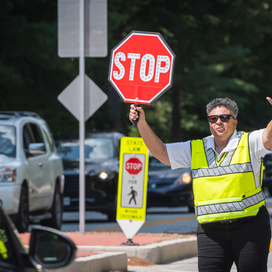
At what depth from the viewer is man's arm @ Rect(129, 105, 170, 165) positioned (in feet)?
16.6

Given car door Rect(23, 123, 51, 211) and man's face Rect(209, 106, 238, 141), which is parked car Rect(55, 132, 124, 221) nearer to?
car door Rect(23, 123, 51, 211)

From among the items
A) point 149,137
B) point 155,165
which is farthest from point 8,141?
point 155,165

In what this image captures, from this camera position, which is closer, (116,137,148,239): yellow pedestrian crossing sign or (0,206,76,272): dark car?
(0,206,76,272): dark car

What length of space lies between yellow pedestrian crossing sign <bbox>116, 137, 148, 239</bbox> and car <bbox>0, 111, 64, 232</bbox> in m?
1.68

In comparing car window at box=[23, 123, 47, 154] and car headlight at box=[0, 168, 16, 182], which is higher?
car window at box=[23, 123, 47, 154]

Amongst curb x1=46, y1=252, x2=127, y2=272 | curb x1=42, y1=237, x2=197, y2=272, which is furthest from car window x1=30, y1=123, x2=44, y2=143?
curb x1=46, y1=252, x2=127, y2=272

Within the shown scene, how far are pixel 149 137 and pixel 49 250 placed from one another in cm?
216

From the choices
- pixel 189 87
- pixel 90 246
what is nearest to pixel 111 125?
pixel 189 87

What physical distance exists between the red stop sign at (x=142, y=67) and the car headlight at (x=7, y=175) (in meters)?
4.08

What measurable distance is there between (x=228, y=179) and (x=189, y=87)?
34.2 meters

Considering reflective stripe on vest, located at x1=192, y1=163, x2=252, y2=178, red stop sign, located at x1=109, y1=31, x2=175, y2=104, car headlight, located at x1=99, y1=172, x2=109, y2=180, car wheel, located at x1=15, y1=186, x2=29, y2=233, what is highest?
red stop sign, located at x1=109, y1=31, x2=175, y2=104

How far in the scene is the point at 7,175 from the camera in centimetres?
1053

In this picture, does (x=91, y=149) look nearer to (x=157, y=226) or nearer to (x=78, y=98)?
(x=157, y=226)

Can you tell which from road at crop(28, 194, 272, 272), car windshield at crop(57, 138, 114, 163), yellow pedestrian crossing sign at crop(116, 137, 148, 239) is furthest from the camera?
car windshield at crop(57, 138, 114, 163)
